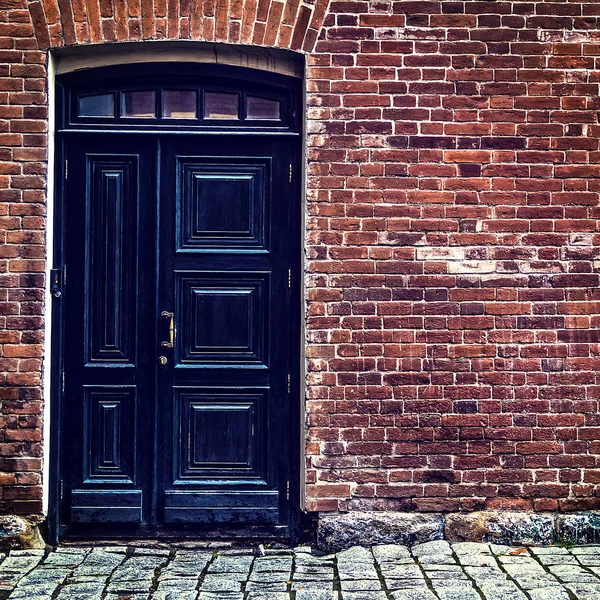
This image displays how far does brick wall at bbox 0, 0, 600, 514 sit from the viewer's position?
4895mm

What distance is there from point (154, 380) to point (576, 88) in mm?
3504

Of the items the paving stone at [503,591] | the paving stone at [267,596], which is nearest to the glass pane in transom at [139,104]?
the paving stone at [267,596]

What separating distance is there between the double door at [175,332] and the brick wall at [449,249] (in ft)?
1.23

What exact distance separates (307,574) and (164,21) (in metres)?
3.65

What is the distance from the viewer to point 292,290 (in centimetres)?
510

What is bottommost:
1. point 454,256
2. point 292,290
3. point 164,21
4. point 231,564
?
point 231,564

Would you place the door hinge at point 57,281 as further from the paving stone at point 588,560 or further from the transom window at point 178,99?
the paving stone at point 588,560

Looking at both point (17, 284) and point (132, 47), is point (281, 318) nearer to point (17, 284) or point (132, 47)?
point (17, 284)

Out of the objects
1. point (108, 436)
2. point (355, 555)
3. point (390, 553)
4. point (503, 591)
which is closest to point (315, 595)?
point (355, 555)

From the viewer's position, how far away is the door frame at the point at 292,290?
499 cm

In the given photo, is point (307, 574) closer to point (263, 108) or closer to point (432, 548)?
point (432, 548)

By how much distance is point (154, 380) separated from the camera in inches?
199

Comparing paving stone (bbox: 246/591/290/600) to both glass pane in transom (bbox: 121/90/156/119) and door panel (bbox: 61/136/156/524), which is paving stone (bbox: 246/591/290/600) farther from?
glass pane in transom (bbox: 121/90/156/119)

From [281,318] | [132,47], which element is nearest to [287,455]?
[281,318]
